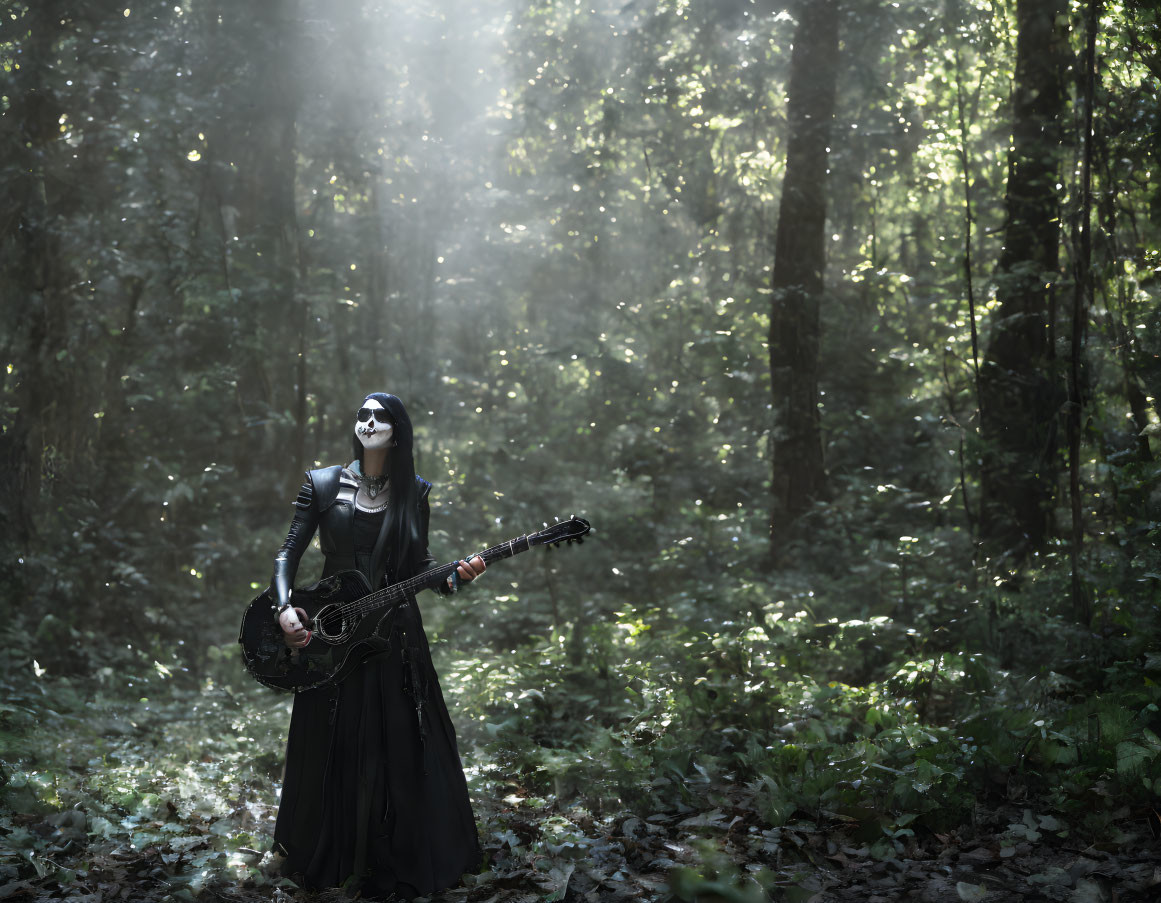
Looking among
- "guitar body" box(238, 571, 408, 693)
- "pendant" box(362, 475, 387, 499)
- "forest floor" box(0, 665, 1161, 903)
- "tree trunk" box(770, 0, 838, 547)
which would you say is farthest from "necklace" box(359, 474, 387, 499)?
"tree trunk" box(770, 0, 838, 547)

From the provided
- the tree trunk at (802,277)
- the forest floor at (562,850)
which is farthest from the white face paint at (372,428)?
the tree trunk at (802,277)

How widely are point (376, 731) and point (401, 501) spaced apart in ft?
3.82

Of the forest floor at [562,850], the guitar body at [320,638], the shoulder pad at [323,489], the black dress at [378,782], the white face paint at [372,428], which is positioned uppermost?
the white face paint at [372,428]

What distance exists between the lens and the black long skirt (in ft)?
15.5

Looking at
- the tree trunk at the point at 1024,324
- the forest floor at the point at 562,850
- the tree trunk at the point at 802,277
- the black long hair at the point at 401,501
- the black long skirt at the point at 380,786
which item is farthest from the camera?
the tree trunk at the point at 802,277

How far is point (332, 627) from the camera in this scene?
480cm

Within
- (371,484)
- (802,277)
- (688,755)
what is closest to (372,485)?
(371,484)

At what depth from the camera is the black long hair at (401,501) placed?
16.3ft

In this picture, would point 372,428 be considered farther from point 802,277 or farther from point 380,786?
point 802,277

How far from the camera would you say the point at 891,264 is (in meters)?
16.0

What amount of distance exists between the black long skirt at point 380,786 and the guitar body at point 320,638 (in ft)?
0.40

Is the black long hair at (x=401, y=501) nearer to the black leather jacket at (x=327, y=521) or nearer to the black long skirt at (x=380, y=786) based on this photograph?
the black leather jacket at (x=327, y=521)

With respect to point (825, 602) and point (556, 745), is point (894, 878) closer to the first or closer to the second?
point (556, 745)

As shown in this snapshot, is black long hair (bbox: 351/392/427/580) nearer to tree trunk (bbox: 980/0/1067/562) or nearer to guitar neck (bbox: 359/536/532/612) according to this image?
guitar neck (bbox: 359/536/532/612)
